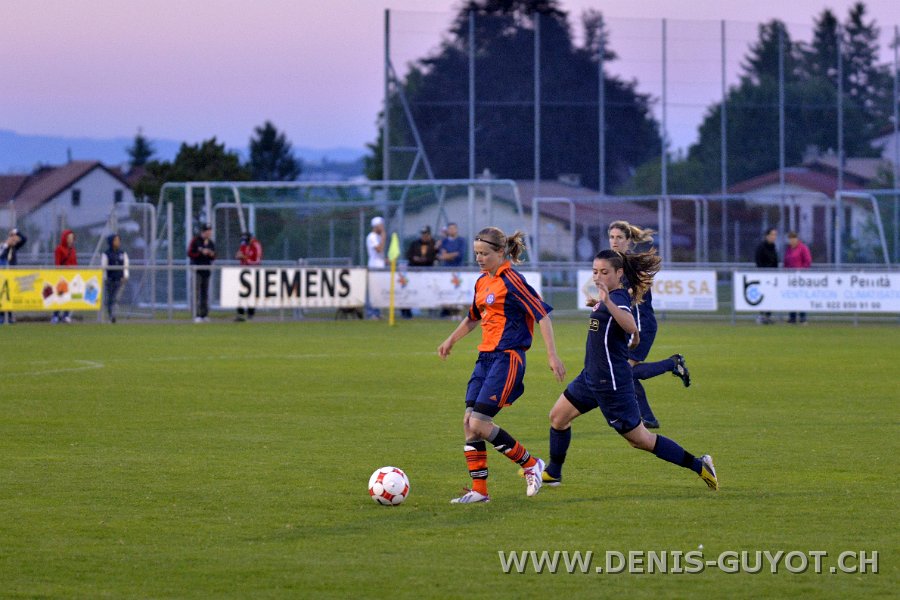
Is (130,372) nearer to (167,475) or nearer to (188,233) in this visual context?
(167,475)

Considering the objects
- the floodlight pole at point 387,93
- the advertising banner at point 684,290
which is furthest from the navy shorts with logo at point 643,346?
the floodlight pole at point 387,93

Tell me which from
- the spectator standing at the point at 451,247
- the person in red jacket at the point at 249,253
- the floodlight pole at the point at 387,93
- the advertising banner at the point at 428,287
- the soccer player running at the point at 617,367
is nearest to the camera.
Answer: the soccer player running at the point at 617,367

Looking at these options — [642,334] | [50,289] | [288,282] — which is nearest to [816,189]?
[288,282]

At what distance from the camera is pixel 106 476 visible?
9.09m

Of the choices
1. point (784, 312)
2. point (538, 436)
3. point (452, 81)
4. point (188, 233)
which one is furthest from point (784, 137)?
point (538, 436)

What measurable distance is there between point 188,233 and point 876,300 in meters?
15.6

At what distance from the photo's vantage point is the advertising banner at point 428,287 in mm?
28812

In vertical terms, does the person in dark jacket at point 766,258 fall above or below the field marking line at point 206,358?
above

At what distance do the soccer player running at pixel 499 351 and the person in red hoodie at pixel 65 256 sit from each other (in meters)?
21.2

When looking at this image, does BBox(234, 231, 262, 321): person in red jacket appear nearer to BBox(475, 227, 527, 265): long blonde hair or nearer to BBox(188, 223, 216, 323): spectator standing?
BBox(188, 223, 216, 323): spectator standing

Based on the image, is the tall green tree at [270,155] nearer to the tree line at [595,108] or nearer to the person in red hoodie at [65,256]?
the tree line at [595,108]

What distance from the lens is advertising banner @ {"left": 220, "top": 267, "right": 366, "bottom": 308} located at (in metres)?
28.4

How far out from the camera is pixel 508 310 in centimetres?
854

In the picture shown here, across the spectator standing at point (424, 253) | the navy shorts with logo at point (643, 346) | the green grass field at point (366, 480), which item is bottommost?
the green grass field at point (366, 480)
